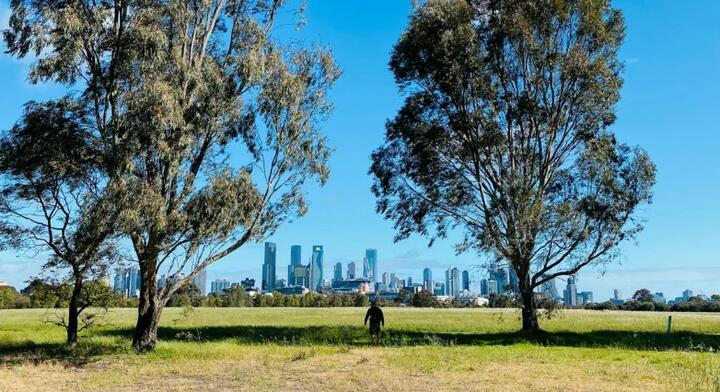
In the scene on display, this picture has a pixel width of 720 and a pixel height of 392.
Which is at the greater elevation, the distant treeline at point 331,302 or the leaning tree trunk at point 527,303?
the leaning tree trunk at point 527,303

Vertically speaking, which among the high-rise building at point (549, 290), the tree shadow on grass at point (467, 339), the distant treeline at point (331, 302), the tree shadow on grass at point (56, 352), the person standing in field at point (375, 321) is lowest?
the distant treeline at point (331, 302)

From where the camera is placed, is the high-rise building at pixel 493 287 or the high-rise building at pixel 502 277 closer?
the high-rise building at pixel 502 277

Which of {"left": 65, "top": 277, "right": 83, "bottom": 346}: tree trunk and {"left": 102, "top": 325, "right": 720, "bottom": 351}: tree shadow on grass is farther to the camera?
{"left": 102, "top": 325, "right": 720, "bottom": 351}: tree shadow on grass

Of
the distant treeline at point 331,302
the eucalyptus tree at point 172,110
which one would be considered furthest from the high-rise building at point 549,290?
the distant treeline at point 331,302

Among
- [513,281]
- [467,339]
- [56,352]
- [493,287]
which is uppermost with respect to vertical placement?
[513,281]

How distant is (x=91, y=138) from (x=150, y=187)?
14.3 feet

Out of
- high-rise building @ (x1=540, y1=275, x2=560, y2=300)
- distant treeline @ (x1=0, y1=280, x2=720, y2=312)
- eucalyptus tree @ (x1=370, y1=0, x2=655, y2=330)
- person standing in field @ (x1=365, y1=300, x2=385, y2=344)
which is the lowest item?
distant treeline @ (x1=0, y1=280, x2=720, y2=312)

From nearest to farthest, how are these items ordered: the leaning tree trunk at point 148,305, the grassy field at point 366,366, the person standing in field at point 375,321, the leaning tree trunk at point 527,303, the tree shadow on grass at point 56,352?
the grassy field at point 366,366 < the tree shadow on grass at point 56,352 < the leaning tree trunk at point 148,305 < the person standing in field at point 375,321 < the leaning tree trunk at point 527,303

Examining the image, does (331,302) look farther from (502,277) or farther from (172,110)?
(172,110)

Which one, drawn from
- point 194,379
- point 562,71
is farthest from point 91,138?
point 562,71

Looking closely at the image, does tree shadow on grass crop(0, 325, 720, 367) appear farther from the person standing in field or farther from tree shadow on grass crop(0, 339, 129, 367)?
the person standing in field

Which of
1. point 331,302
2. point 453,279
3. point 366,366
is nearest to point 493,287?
point 453,279

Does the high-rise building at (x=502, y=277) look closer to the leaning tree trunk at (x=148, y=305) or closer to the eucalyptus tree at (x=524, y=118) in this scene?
the eucalyptus tree at (x=524, y=118)

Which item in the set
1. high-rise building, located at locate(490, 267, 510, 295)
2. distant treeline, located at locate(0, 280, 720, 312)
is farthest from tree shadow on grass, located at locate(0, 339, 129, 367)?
distant treeline, located at locate(0, 280, 720, 312)
